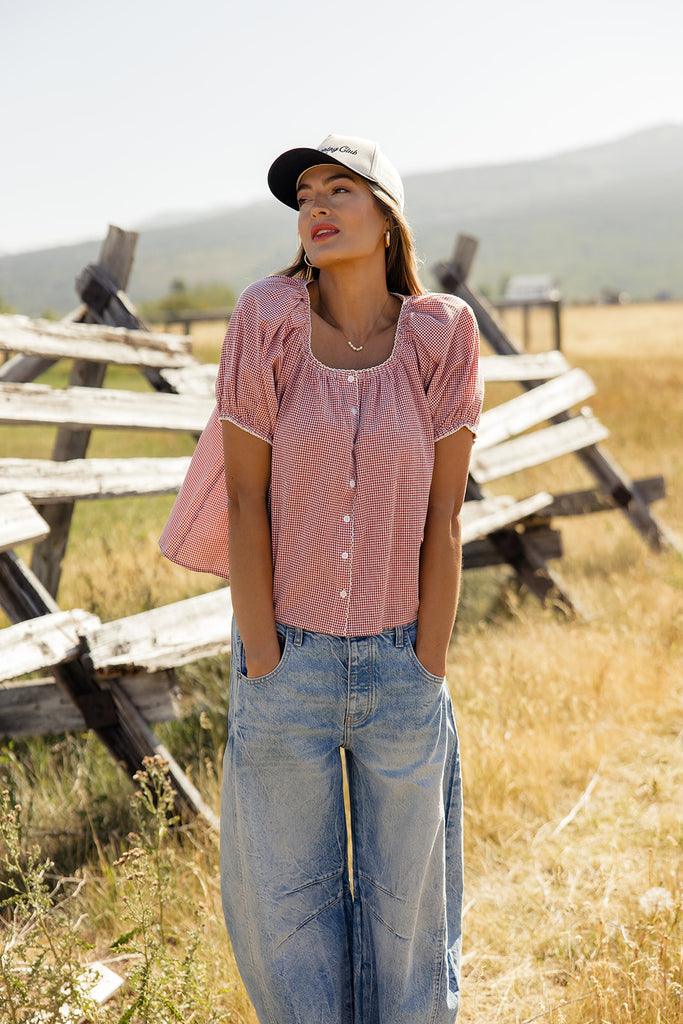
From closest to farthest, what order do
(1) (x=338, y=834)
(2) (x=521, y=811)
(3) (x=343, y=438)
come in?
(3) (x=343, y=438), (1) (x=338, y=834), (2) (x=521, y=811)

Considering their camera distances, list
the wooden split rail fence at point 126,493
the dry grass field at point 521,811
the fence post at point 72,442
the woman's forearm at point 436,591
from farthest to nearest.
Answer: the fence post at point 72,442 < the wooden split rail fence at point 126,493 < the dry grass field at point 521,811 < the woman's forearm at point 436,591

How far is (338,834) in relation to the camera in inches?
75.2

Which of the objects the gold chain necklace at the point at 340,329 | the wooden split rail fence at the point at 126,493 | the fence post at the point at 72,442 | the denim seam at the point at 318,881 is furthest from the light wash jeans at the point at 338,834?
the fence post at the point at 72,442

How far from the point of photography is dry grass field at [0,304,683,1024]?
2264 mm

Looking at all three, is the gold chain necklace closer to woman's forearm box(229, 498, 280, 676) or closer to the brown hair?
the brown hair

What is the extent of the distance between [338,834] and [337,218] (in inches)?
50.4

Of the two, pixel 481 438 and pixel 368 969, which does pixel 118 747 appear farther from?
pixel 481 438

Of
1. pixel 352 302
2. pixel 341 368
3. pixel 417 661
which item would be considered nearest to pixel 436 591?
pixel 417 661

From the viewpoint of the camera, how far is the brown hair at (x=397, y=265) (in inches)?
74.6

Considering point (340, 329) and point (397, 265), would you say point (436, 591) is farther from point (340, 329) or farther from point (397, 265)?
point (397, 265)

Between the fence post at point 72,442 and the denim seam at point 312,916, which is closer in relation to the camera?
the denim seam at point 312,916

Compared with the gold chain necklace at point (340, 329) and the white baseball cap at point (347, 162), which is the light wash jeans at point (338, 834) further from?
the white baseball cap at point (347, 162)

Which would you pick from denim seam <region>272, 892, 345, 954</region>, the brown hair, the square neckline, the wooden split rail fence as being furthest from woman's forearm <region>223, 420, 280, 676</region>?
the wooden split rail fence

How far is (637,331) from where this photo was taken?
108ft
